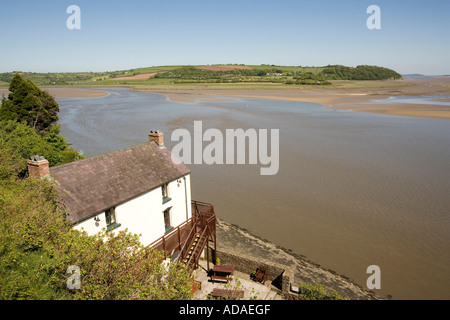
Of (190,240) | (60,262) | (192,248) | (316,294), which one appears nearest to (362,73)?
(190,240)

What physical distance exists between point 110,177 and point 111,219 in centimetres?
204

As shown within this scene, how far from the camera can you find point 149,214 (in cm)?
1455

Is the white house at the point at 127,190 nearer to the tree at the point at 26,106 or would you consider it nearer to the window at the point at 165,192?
the window at the point at 165,192

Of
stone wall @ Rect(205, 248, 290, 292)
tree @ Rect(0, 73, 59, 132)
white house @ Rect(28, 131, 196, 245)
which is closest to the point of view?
white house @ Rect(28, 131, 196, 245)

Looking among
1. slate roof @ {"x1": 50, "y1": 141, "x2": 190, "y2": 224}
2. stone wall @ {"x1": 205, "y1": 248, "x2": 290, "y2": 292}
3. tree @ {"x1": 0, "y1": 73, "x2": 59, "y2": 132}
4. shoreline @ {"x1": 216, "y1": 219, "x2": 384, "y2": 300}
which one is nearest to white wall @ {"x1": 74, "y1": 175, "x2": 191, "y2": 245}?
slate roof @ {"x1": 50, "y1": 141, "x2": 190, "y2": 224}

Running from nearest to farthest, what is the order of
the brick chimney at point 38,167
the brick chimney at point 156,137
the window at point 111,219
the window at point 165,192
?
1. the brick chimney at point 38,167
2. the window at point 111,219
3. the window at point 165,192
4. the brick chimney at point 156,137

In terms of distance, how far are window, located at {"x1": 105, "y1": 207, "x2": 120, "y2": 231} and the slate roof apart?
445mm

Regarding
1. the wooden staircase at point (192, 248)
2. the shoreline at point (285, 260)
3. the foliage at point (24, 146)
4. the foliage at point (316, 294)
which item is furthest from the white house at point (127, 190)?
the foliage at point (24, 146)

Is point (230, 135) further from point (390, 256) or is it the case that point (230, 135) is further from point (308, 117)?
point (390, 256)

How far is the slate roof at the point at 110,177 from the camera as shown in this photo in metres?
12.1

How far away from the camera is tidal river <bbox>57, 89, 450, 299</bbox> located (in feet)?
54.9

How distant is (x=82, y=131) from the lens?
48.9 m

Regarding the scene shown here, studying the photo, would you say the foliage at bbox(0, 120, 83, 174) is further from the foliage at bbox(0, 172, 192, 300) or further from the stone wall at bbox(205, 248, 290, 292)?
the stone wall at bbox(205, 248, 290, 292)

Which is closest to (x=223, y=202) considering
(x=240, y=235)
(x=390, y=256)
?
(x=240, y=235)
